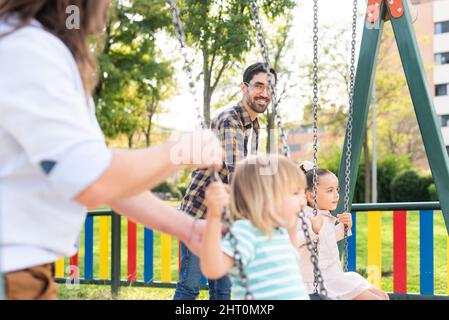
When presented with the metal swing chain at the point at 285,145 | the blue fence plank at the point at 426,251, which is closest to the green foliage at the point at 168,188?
the blue fence plank at the point at 426,251

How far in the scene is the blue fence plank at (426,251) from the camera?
215 inches

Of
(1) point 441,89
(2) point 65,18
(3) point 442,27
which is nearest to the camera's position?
(2) point 65,18

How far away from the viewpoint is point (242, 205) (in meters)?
1.77

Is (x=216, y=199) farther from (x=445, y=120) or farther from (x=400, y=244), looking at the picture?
(x=445, y=120)

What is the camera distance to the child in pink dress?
3.09 meters

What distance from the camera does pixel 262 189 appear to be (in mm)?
1737

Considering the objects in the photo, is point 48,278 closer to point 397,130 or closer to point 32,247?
point 32,247

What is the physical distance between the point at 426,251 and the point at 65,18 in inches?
186

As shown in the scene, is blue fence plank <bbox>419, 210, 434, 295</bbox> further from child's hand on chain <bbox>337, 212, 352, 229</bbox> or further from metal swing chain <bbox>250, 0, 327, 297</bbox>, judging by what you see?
metal swing chain <bbox>250, 0, 327, 297</bbox>

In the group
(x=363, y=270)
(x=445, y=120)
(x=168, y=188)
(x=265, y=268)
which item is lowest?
(x=363, y=270)

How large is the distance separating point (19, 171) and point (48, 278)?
244mm

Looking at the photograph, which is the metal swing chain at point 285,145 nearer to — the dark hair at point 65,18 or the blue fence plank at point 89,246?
the dark hair at point 65,18

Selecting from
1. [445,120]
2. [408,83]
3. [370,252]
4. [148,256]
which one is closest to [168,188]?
[148,256]

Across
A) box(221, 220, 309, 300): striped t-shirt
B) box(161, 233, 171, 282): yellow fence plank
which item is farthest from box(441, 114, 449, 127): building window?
box(221, 220, 309, 300): striped t-shirt
